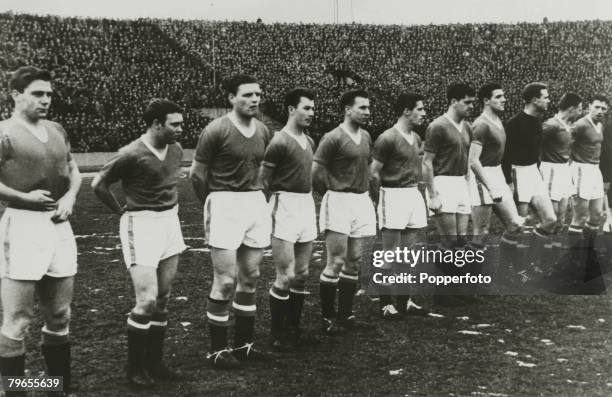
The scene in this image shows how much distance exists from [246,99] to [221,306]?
1460 mm

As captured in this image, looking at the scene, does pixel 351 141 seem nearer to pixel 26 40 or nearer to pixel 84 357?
pixel 84 357

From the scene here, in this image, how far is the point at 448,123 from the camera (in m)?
6.63

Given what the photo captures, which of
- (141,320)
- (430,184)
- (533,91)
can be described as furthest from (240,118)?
(533,91)

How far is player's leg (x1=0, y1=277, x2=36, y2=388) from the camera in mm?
3881

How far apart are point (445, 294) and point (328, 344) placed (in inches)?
69.4

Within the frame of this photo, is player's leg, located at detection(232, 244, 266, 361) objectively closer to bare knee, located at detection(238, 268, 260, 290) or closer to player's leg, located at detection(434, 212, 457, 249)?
bare knee, located at detection(238, 268, 260, 290)

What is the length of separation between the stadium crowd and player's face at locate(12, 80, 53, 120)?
2077 centimetres

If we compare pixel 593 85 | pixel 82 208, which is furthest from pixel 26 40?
pixel 593 85

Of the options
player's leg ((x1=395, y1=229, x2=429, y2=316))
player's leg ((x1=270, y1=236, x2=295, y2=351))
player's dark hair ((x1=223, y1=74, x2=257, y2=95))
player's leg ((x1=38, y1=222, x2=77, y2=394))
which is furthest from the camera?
player's leg ((x1=395, y1=229, x2=429, y2=316))

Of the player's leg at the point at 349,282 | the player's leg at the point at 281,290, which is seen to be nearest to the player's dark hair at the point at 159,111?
the player's leg at the point at 281,290

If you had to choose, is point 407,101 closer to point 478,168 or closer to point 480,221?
point 478,168

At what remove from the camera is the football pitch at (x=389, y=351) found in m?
4.42

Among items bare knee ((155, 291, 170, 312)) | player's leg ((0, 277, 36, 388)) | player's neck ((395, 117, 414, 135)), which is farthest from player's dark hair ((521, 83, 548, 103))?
player's leg ((0, 277, 36, 388))

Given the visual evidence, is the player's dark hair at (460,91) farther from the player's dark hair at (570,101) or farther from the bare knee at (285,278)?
the bare knee at (285,278)
